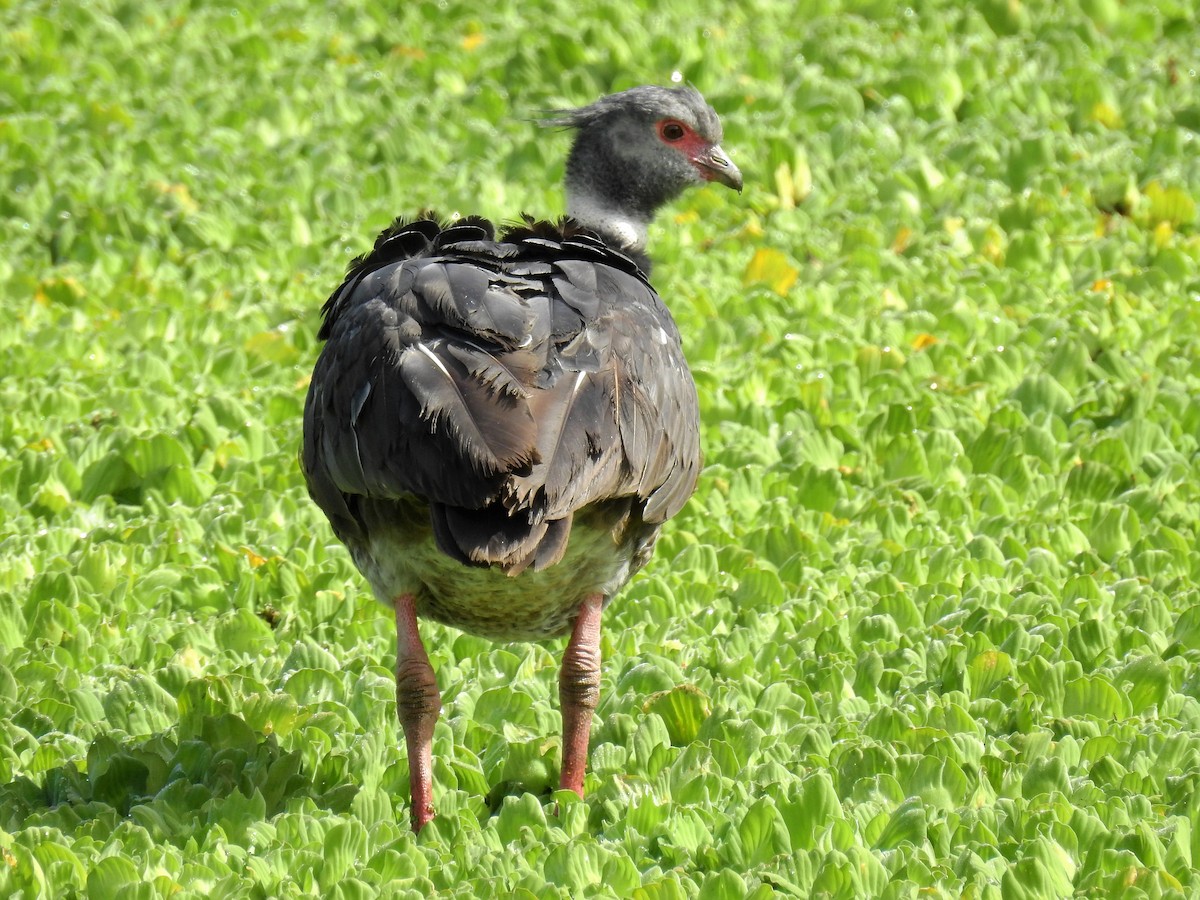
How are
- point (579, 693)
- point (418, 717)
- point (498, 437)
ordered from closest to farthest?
point (498, 437) → point (418, 717) → point (579, 693)

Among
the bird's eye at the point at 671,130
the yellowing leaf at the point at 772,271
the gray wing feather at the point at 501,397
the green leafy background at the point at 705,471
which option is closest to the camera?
the gray wing feather at the point at 501,397

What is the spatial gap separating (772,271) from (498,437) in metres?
4.90

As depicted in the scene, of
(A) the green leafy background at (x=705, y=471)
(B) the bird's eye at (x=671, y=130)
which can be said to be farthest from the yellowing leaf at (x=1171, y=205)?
(B) the bird's eye at (x=671, y=130)

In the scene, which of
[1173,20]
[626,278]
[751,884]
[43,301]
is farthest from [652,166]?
[1173,20]

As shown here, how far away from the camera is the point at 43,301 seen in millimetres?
8492

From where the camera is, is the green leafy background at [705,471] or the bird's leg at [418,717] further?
the bird's leg at [418,717]

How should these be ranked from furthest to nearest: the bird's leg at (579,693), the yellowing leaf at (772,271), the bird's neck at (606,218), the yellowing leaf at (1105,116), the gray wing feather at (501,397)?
the yellowing leaf at (1105,116), the yellowing leaf at (772,271), the bird's neck at (606,218), the bird's leg at (579,693), the gray wing feather at (501,397)

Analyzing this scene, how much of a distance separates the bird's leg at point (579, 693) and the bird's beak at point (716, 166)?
2.09m

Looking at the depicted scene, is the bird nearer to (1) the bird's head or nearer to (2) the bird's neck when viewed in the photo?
(2) the bird's neck

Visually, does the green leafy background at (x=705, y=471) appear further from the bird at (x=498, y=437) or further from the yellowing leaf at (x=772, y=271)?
the bird at (x=498, y=437)

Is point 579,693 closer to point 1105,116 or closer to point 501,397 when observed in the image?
point 501,397

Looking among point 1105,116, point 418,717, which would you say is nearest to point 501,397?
point 418,717

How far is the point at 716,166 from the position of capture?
6.36 meters

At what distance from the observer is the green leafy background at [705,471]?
174 inches
